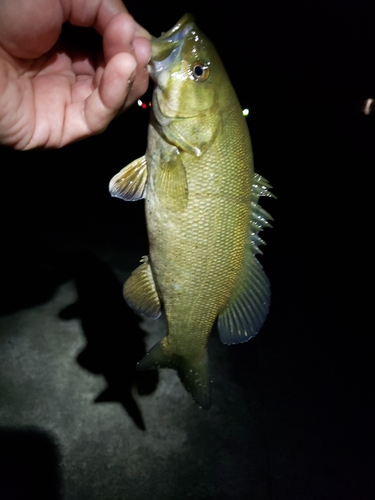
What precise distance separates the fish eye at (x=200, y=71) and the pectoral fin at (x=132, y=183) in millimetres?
300

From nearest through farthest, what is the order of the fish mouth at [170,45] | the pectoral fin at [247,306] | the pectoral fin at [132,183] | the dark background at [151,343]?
the fish mouth at [170,45]
the pectoral fin at [132,183]
the pectoral fin at [247,306]
the dark background at [151,343]

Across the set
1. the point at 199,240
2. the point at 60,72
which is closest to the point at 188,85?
the point at 199,240

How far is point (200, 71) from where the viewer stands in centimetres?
113

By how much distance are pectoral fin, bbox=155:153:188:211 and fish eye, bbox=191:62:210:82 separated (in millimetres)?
243

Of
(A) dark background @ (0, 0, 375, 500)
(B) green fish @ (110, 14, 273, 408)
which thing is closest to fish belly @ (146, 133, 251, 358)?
(B) green fish @ (110, 14, 273, 408)

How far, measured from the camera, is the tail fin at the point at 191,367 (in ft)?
4.69

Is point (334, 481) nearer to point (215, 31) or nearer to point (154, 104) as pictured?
point (154, 104)

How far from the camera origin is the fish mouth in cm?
110

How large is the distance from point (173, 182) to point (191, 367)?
2.39ft

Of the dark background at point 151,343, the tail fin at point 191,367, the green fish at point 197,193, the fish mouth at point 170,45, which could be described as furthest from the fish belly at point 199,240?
the dark background at point 151,343

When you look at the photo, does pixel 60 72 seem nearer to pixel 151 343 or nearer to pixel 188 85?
pixel 188 85

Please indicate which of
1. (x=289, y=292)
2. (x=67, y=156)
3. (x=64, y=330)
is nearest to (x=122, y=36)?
(x=64, y=330)

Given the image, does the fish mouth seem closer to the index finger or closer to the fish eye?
the fish eye

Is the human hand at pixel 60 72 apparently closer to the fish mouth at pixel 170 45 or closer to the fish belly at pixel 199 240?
Result: the fish mouth at pixel 170 45
